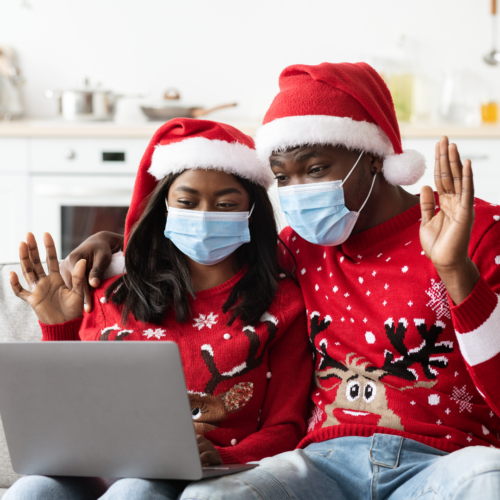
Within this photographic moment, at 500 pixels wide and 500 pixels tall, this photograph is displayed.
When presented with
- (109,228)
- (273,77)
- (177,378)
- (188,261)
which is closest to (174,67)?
(273,77)

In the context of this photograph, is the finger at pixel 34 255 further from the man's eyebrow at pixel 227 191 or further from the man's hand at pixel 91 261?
the man's eyebrow at pixel 227 191

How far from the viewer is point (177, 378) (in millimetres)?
893

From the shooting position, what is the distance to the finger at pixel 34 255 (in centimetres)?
130

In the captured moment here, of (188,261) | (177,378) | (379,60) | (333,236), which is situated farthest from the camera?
(379,60)

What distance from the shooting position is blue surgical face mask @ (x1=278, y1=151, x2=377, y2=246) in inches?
48.5

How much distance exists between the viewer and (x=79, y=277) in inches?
51.9

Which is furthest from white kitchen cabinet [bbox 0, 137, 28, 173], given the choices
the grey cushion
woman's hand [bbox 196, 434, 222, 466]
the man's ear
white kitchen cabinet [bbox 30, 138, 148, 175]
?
woman's hand [bbox 196, 434, 222, 466]

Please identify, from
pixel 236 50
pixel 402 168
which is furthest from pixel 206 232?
pixel 236 50

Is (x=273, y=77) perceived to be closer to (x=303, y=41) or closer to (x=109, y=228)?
(x=303, y=41)

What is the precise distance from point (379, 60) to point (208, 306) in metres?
2.48

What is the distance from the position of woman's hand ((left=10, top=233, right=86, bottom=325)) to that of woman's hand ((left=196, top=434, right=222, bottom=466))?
454mm

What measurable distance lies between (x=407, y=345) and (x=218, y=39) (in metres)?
2.75

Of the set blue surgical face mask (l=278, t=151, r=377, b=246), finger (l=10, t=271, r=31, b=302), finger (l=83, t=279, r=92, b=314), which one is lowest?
finger (l=83, t=279, r=92, b=314)

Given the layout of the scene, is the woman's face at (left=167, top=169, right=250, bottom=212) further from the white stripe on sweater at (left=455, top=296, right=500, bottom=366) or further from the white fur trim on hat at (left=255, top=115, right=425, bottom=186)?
the white stripe on sweater at (left=455, top=296, right=500, bottom=366)
